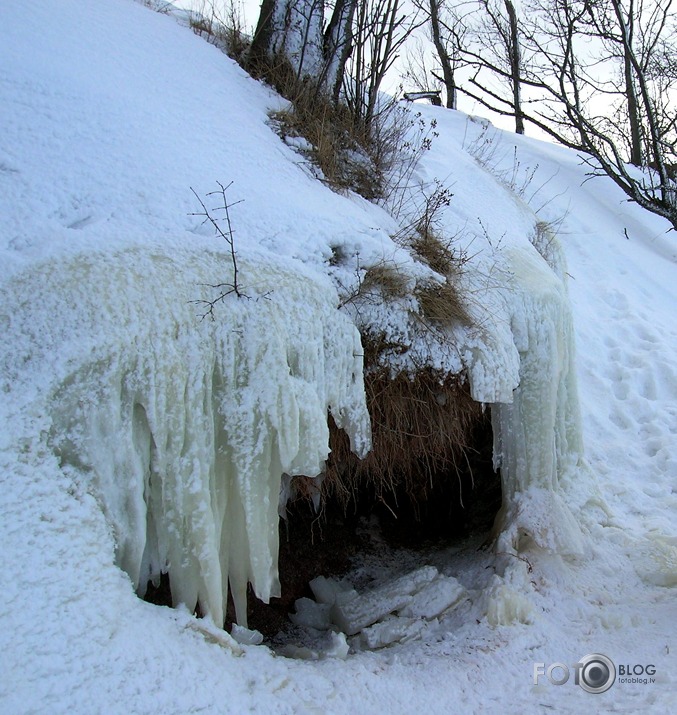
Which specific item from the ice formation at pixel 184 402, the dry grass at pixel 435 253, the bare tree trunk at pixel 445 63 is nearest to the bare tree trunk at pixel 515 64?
the bare tree trunk at pixel 445 63

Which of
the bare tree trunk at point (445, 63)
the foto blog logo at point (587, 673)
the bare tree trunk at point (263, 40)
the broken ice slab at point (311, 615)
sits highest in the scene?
the bare tree trunk at point (445, 63)

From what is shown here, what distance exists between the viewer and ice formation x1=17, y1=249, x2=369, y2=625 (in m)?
2.23

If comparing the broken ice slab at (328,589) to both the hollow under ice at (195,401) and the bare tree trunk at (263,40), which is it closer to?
the hollow under ice at (195,401)

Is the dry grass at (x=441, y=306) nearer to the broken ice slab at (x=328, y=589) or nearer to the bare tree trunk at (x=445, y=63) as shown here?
the broken ice slab at (x=328, y=589)

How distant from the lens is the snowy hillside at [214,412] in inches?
79.9

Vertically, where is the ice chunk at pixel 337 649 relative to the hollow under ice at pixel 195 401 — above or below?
below

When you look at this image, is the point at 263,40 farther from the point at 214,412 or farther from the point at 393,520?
the point at 393,520

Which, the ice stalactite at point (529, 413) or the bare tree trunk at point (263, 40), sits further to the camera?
the bare tree trunk at point (263, 40)

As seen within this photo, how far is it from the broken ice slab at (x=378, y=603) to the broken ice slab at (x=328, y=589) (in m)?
0.26

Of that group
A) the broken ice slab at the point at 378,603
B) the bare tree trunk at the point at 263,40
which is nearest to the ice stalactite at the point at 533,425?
the broken ice slab at the point at 378,603

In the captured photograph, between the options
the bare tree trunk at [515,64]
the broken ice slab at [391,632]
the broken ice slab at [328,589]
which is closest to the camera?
the broken ice slab at [391,632]

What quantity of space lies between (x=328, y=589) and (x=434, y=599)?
34.9 inches

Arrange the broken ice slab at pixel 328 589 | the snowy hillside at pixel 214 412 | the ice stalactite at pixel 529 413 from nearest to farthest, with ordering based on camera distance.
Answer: the snowy hillside at pixel 214 412, the ice stalactite at pixel 529 413, the broken ice slab at pixel 328 589

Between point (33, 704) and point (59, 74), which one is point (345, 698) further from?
point (59, 74)
